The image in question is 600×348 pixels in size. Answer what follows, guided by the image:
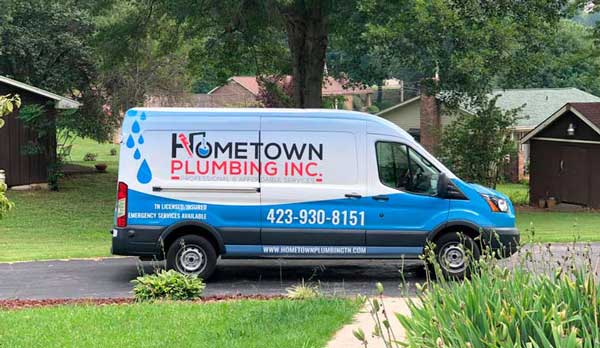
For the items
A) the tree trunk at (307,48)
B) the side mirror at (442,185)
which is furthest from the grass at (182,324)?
the tree trunk at (307,48)

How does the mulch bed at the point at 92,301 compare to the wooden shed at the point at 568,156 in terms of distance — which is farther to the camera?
the wooden shed at the point at 568,156

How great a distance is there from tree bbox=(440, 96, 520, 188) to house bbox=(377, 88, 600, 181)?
1203cm

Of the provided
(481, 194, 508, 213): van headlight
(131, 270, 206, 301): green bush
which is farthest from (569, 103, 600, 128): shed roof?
(131, 270, 206, 301): green bush

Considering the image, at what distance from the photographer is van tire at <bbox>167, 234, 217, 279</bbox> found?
1286cm

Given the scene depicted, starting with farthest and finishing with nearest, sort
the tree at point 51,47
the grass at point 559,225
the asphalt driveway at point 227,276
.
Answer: the tree at point 51,47, the grass at point 559,225, the asphalt driveway at point 227,276

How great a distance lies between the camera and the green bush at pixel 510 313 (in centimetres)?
517

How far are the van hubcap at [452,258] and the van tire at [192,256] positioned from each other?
324 centimetres

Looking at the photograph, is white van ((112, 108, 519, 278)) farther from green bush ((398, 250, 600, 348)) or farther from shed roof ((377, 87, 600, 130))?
shed roof ((377, 87, 600, 130))

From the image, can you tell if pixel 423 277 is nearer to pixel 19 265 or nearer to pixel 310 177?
pixel 310 177

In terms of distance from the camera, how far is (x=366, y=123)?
1289 centimetres

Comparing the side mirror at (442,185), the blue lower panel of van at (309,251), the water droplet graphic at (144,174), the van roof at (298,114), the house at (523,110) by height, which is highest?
the house at (523,110)

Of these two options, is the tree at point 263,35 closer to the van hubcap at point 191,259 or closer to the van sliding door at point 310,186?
the van sliding door at point 310,186

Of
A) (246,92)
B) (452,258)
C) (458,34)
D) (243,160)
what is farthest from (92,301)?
(246,92)

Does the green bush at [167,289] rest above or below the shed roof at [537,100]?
below
